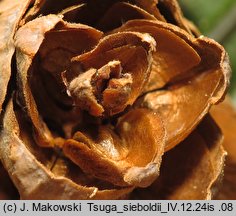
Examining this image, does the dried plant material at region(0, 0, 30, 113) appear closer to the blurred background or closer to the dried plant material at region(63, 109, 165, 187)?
the dried plant material at region(63, 109, 165, 187)

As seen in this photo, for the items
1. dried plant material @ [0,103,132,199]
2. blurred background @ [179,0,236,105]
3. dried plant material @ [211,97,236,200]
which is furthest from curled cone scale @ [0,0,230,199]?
blurred background @ [179,0,236,105]

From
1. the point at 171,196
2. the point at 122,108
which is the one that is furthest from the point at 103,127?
the point at 171,196

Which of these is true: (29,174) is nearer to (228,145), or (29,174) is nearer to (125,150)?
(125,150)

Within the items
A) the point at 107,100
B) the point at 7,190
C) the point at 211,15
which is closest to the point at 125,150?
the point at 107,100

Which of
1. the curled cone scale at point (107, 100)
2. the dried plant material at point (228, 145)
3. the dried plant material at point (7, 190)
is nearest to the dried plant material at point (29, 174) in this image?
the curled cone scale at point (107, 100)

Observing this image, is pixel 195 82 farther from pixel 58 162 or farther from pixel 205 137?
pixel 58 162

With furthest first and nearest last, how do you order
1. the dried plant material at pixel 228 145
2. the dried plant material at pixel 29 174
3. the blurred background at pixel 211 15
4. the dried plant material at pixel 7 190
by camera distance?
the blurred background at pixel 211 15 < the dried plant material at pixel 228 145 < the dried plant material at pixel 7 190 < the dried plant material at pixel 29 174

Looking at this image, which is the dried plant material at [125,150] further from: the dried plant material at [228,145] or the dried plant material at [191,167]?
the dried plant material at [228,145]

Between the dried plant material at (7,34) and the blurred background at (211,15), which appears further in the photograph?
the blurred background at (211,15)
